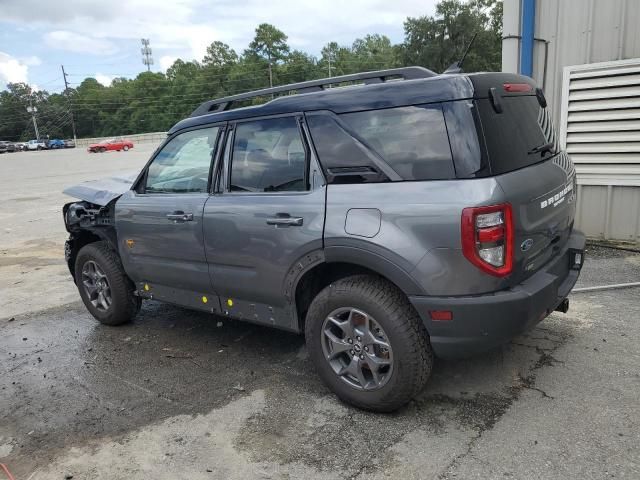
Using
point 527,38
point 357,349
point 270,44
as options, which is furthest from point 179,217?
point 270,44

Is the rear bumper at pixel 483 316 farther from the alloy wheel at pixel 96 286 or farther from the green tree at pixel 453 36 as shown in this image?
the green tree at pixel 453 36

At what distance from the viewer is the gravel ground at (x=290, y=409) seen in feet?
8.75

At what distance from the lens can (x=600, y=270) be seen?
17.9 feet

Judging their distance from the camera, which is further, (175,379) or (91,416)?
(175,379)

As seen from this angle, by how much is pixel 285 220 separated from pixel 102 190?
2356 millimetres

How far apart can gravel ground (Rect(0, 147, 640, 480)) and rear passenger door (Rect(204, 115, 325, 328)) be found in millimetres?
585

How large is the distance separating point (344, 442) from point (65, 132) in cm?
11164

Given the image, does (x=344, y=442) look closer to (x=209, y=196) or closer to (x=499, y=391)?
(x=499, y=391)

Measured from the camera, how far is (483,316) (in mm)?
2670

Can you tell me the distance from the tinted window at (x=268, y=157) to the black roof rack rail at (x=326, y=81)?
0.83 ft

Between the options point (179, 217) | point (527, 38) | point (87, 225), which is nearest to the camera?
point (179, 217)

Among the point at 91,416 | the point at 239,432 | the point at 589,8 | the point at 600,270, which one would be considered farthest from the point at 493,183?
the point at 589,8

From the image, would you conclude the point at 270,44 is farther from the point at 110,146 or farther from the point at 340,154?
the point at 340,154

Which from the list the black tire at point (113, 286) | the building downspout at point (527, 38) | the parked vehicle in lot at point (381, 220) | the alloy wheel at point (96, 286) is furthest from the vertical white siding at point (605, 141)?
the alloy wheel at point (96, 286)
